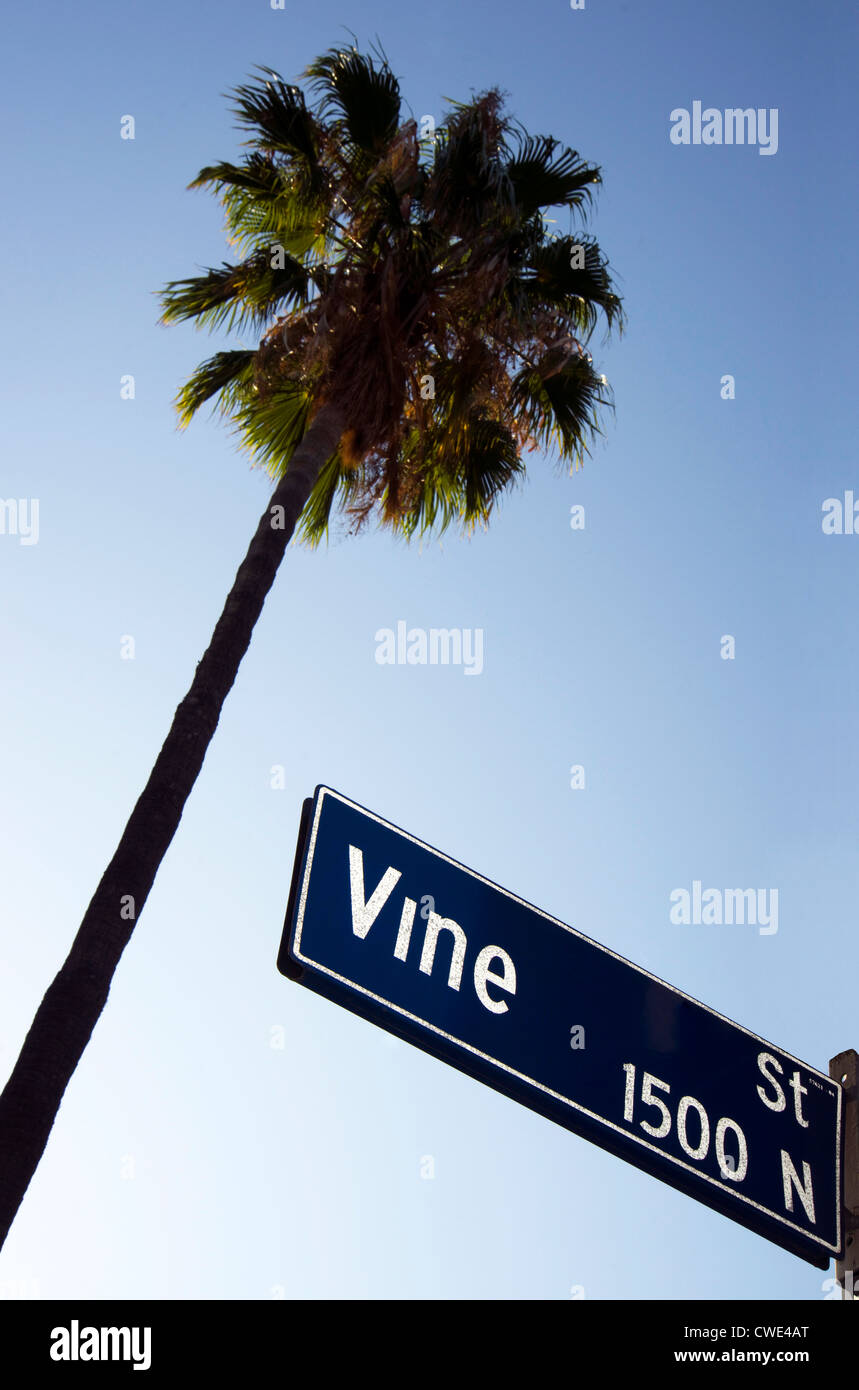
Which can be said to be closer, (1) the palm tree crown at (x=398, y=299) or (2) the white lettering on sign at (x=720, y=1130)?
(2) the white lettering on sign at (x=720, y=1130)

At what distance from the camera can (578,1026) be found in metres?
3.17

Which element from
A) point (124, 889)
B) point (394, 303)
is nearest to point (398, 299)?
point (394, 303)

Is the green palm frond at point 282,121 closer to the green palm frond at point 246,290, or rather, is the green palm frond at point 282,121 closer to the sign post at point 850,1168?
the green palm frond at point 246,290

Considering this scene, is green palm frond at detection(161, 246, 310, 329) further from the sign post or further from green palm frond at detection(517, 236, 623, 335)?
the sign post

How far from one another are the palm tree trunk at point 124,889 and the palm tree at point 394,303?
69cm

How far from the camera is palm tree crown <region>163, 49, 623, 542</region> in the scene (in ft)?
25.5

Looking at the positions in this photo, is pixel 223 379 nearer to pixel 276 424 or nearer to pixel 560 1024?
pixel 276 424

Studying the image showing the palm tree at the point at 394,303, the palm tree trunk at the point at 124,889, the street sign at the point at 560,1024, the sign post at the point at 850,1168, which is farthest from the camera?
the palm tree at the point at 394,303

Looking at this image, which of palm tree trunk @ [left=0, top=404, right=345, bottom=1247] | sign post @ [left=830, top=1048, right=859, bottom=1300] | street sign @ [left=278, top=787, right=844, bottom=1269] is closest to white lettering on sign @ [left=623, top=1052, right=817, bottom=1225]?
street sign @ [left=278, top=787, right=844, bottom=1269]

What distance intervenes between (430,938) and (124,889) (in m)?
2.11

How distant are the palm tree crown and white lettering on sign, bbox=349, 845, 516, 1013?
17.2 ft

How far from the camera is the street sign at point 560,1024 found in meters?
2.81

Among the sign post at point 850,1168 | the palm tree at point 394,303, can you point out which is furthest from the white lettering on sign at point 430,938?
the palm tree at point 394,303

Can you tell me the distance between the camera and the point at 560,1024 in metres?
3.13
